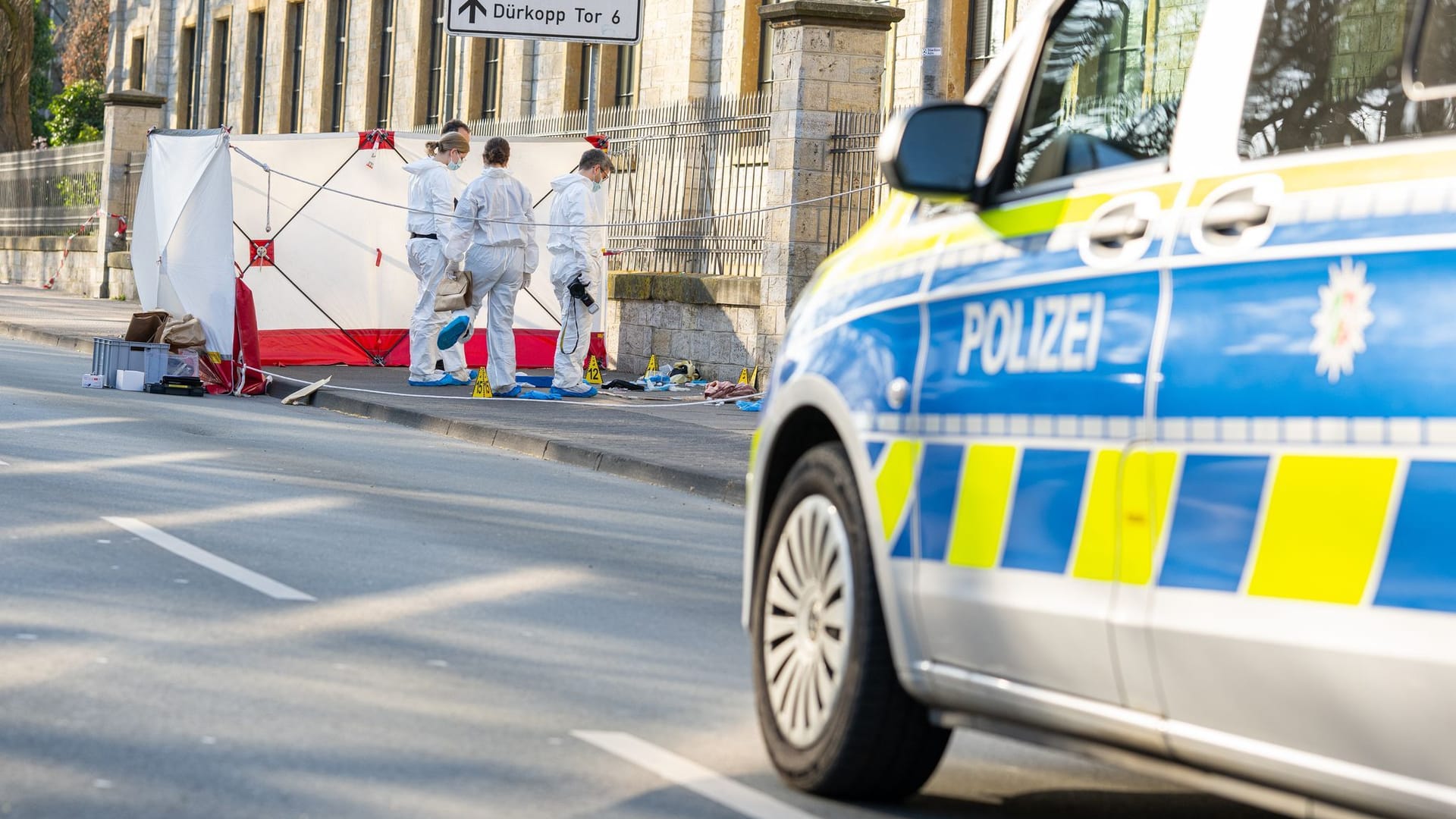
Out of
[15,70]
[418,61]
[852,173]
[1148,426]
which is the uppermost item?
[15,70]

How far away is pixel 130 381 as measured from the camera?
58.2 feet

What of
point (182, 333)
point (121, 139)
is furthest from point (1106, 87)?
point (121, 139)

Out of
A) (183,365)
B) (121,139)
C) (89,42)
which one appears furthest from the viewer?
(89,42)

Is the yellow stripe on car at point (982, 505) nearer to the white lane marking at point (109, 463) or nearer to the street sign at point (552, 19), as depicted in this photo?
the white lane marking at point (109, 463)

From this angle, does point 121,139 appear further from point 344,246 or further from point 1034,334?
point 1034,334

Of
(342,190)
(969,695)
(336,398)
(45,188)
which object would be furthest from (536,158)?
(45,188)

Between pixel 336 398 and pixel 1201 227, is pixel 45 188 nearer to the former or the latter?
pixel 336 398

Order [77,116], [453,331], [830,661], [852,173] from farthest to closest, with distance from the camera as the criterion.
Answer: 1. [77,116]
2. [852,173]
3. [453,331]
4. [830,661]

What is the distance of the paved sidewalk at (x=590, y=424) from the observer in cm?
1319

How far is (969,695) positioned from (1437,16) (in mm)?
1673

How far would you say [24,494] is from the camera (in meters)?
10.1

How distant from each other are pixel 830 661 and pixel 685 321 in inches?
671

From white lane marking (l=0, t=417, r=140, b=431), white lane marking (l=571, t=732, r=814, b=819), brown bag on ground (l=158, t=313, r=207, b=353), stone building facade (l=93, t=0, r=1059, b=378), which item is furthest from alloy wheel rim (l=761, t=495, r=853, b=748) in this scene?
brown bag on ground (l=158, t=313, r=207, b=353)

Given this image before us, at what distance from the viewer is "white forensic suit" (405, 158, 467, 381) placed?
64.5ft
